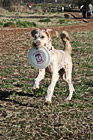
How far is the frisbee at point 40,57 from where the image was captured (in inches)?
243

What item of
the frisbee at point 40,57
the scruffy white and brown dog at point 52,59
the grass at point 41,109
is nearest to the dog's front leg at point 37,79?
the scruffy white and brown dog at point 52,59

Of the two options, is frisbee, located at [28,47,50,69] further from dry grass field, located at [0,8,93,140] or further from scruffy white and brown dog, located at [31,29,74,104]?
dry grass field, located at [0,8,93,140]

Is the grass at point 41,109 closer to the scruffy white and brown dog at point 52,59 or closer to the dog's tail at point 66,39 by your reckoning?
the scruffy white and brown dog at point 52,59

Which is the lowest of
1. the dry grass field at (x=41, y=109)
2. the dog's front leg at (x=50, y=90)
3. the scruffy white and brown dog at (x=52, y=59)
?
the dry grass field at (x=41, y=109)

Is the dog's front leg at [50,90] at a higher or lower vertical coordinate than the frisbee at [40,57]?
lower

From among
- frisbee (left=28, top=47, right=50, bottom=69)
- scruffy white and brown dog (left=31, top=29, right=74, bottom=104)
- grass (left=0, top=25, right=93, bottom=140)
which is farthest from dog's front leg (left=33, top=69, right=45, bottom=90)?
grass (left=0, top=25, right=93, bottom=140)

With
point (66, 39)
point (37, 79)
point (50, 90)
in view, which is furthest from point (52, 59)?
point (66, 39)

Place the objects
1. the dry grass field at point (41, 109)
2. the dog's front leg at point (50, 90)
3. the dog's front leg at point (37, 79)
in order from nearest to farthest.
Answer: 1. the dry grass field at point (41, 109)
2. the dog's front leg at point (50, 90)
3. the dog's front leg at point (37, 79)

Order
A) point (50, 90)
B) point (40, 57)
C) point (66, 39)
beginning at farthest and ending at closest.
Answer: point (66, 39) < point (40, 57) < point (50, 90)

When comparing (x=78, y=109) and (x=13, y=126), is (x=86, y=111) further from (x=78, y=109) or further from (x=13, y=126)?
(x=13, y=126)

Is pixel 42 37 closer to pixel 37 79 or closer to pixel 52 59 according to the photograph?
pixel 52 59

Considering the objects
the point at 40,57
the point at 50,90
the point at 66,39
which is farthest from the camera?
the point at 66,39

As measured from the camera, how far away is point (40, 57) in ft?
21.1

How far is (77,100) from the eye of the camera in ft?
23.6
